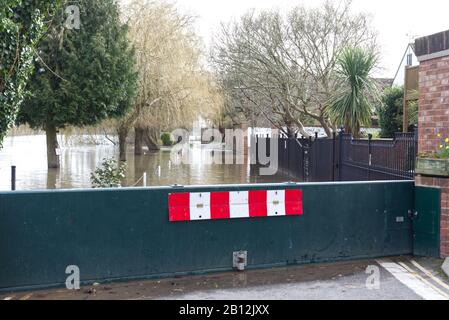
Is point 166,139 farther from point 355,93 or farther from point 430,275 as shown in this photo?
point 430,275

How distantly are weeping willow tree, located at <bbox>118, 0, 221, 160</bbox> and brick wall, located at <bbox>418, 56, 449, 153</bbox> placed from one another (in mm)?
22621

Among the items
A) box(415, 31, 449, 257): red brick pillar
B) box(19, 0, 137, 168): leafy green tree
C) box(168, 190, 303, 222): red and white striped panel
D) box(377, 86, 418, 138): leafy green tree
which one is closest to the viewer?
box(168, 190, 303, 222): red and white striped panel

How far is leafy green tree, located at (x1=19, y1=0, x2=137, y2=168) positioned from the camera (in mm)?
23016

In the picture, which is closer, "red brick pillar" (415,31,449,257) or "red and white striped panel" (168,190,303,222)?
"red and white striped panel" (168,190,303,222)

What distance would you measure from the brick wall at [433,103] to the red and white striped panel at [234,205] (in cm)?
252

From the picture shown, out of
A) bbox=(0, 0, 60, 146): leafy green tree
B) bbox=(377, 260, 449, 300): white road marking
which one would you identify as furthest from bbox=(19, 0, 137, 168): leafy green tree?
bbox=(377, 260, 449, 300): white road marking

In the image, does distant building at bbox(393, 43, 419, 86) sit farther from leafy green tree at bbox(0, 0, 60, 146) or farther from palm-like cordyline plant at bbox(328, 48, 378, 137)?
leafy green tree at bbox(0, 0, 60, 146)

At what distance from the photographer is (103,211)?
646 cm

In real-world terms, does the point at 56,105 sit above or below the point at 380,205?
above

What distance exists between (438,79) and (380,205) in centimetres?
220

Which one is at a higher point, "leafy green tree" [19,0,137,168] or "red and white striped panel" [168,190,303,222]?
"leafy green tree" [19,0,137,168]

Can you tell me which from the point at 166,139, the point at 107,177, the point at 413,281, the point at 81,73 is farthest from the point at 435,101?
the point at 166,139
